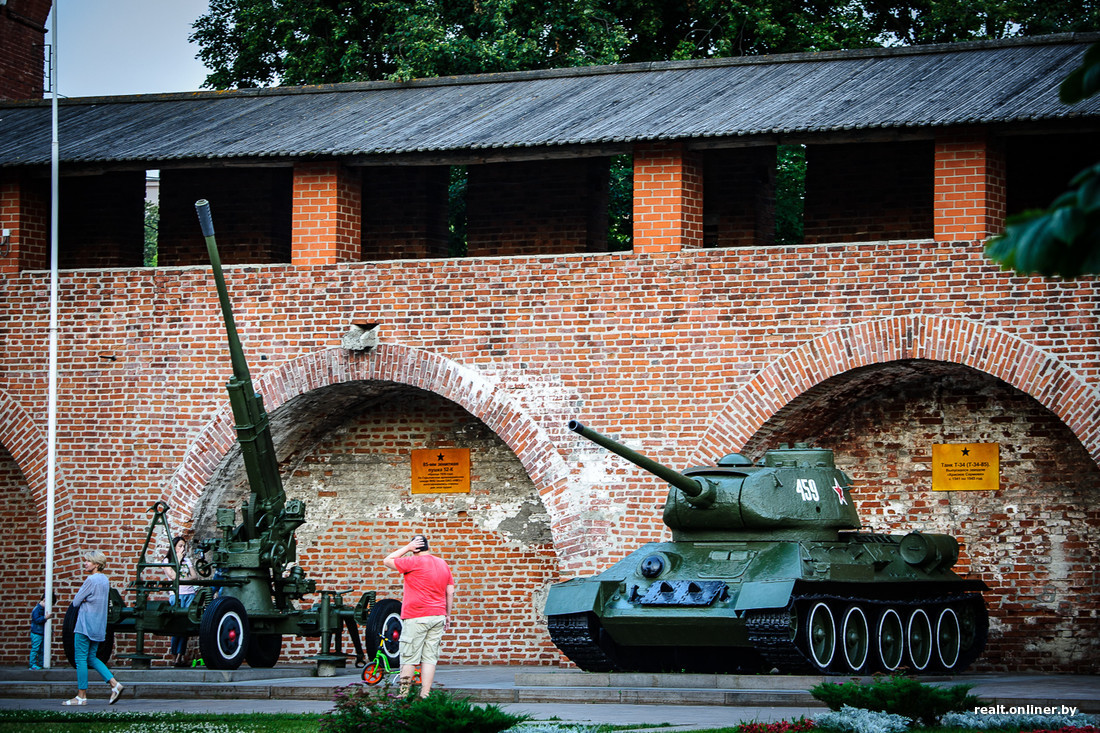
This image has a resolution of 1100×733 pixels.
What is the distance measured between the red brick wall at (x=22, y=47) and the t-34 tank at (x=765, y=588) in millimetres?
13046

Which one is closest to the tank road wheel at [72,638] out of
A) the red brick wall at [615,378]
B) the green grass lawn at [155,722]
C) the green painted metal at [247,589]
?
the green painted metal at [247,589]

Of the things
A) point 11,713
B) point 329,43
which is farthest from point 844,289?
point 329,43

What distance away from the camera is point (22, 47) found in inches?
936

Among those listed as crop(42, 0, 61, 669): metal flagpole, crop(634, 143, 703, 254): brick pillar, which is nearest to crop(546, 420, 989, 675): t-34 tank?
crop(634, 143, 703, 254): brick pillar

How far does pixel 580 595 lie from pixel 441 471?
16.7 ft

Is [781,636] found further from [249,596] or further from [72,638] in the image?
[72,638]

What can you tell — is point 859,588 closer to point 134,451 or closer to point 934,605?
point 934,605

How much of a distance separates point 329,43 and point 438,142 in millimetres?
9156

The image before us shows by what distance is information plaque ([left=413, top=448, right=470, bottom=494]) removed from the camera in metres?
19.1

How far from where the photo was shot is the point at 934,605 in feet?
50.3

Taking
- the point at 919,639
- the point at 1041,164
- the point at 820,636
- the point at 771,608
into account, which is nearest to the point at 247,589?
the point at 771,608

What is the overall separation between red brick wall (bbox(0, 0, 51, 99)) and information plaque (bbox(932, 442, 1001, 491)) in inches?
543

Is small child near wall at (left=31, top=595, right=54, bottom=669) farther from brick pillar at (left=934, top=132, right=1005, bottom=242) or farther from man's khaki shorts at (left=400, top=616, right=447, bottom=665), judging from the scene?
brick pillar at (left=934, top=132, right=1005, bottom=242)

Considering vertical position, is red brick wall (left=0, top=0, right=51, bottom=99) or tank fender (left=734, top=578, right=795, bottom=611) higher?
red brick wall (left=0, top=0, right=51, bottom=99)
